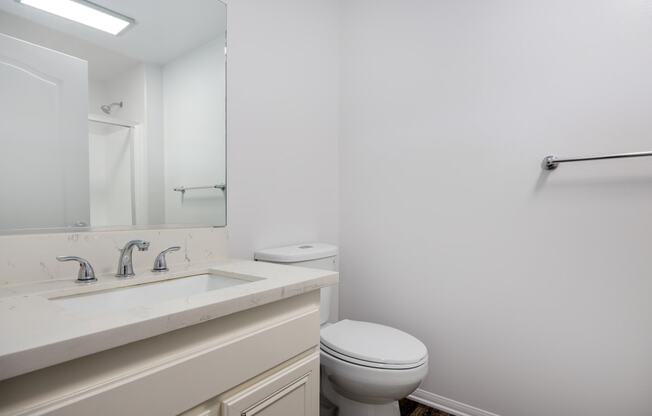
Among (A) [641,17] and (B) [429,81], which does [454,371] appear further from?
(A) [641,17]

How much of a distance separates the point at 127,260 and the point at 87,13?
0.70m

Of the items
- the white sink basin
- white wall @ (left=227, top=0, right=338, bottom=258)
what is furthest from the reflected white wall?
white wall @ (left=227, top=0, right=338, bottom=258)

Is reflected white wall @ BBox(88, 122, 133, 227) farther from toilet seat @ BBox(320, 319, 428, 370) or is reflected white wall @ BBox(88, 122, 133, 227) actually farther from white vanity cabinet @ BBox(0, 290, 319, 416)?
toilet seat @ BBox(320, 319, 428, 370)

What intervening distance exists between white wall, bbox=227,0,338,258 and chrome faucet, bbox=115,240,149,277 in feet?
1.27

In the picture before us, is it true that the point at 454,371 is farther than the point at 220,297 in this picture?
Yes

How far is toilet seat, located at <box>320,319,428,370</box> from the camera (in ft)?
3.76

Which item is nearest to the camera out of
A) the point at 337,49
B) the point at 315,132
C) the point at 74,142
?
the point at 74,142

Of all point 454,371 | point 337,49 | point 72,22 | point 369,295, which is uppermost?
point 337,49

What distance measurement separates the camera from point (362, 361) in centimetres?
116

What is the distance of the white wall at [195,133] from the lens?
1143mm

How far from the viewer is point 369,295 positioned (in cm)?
178

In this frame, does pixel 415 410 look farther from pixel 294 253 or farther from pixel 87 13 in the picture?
pixel 87 13

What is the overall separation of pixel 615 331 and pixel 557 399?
0.35m

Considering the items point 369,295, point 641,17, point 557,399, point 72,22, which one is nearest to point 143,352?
point 72,22
